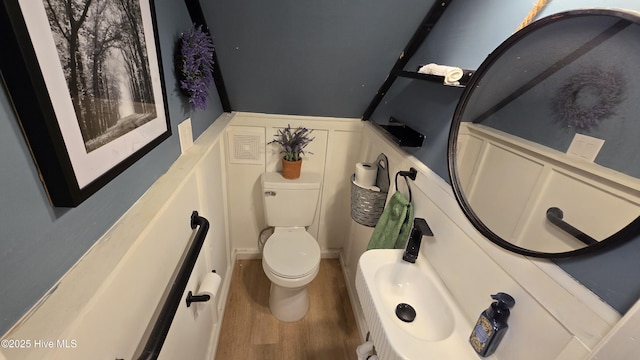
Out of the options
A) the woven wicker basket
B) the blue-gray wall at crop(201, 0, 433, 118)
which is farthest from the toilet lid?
the blue-gray wall at crop(201, 0, 433, 118)

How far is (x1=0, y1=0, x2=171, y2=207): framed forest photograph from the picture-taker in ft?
1.17

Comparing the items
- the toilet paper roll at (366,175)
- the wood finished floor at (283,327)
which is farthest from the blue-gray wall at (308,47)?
the wood finished floor at (283,327)

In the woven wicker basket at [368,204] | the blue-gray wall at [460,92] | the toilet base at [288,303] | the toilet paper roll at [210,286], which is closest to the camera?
the blue-gray wall at [460,92]

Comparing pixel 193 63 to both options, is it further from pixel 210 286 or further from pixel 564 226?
pixel 564 226

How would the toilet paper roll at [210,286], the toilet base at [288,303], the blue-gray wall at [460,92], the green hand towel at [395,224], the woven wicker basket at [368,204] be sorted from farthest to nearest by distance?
the toilet base at [288,303], the woven wicker basket at [368,204], the green hand towel at [395,224], the toilet paper roll at [210,286], the blue-gray wall at [460,92]

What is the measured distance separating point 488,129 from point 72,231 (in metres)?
1.08

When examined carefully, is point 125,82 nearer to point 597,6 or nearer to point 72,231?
point 72,231

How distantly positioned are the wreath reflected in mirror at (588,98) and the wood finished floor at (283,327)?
166cm

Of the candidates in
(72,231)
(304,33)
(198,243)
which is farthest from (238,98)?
(72,231)

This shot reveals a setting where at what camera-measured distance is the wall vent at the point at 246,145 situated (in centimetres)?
180

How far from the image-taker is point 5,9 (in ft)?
1.05

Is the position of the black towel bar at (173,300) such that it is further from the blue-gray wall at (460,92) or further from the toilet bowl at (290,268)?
the blue-gray wall at (460,92)

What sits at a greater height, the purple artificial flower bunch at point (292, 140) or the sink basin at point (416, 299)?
the purple artificial flower bunch at point (292, 140)

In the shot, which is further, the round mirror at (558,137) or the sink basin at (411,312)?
the sink basin at (411,312)
